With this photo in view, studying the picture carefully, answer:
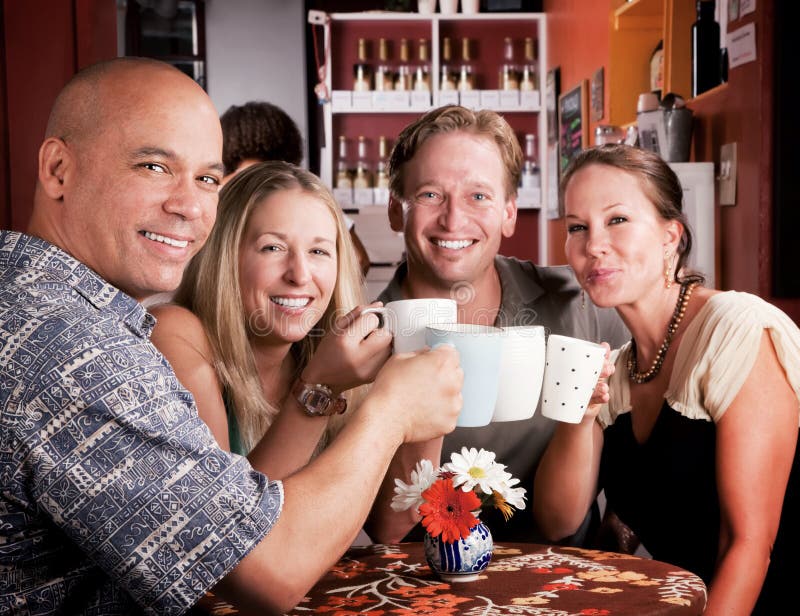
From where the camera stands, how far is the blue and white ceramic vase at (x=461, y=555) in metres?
1.25

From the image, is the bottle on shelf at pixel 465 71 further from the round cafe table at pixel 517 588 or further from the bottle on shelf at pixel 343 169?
the round cafe table at pixel 517 588

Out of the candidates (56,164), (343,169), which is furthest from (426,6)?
(56,164)

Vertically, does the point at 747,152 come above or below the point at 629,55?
below

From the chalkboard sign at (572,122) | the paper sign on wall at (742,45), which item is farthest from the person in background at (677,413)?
the chalkboard sign at (572,122)

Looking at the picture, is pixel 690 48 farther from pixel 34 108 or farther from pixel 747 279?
pixel 34 108

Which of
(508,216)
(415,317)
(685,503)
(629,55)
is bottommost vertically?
(685,503)

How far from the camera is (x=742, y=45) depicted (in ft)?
9.36

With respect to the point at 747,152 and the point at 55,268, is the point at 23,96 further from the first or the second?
the point at 747,152

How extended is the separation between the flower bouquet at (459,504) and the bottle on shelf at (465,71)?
562 cm

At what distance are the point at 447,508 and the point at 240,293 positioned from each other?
0.65m

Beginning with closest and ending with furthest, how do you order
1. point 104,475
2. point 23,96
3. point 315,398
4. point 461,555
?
point 104,475 → point 461,555 → point 315,398 → point 23,96

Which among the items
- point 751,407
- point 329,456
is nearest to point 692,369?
point 751,407

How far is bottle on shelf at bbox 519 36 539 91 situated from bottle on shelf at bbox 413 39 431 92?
2.36ft

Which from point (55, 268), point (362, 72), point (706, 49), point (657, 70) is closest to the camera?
point (55, 268)
